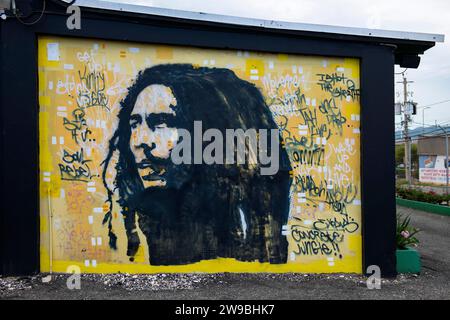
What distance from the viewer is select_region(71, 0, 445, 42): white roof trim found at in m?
5.71

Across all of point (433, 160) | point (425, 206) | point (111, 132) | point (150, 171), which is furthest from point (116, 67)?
point (433, 160)

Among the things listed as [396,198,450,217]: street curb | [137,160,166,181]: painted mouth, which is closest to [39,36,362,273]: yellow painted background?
[137,160,166,181]: painted mouth

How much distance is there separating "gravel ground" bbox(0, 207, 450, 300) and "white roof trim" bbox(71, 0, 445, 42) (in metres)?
3.66

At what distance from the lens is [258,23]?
607 cm

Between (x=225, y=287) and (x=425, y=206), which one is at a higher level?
(x=225, y=287)

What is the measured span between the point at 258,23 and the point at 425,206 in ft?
42.0

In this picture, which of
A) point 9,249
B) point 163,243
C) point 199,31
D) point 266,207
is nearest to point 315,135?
point 266,207

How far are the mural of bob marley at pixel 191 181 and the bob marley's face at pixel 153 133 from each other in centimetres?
1

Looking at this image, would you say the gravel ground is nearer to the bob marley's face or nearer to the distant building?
the bob marley's face

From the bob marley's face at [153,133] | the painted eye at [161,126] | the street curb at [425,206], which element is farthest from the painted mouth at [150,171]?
the street curb at [425,206]

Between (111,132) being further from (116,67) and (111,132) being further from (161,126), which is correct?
(116,67)
